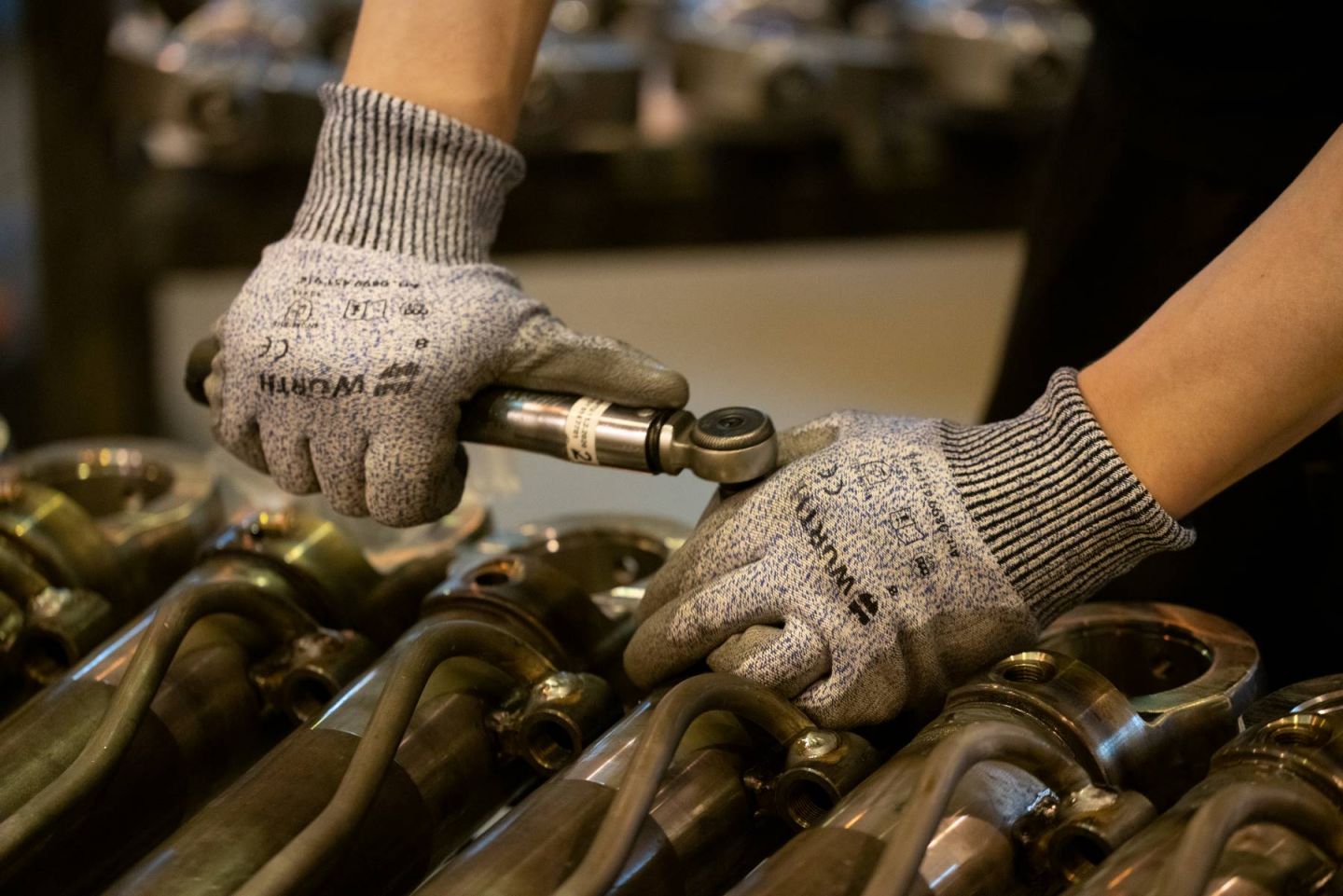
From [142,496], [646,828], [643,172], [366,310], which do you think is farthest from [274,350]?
[643,172]

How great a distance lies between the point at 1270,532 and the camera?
1188 millimetres

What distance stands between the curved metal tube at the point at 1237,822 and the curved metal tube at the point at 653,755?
202mm

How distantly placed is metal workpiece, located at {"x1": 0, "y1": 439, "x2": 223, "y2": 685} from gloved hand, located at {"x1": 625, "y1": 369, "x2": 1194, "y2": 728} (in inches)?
13.9

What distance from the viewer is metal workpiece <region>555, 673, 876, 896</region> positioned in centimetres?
59

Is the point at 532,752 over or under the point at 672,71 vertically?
under

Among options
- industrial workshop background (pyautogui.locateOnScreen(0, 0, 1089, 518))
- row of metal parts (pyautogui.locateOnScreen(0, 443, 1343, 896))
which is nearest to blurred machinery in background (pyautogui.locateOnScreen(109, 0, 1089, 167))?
industrial workshop background (pyautogui.locateOnScreen(0, 0, 1089, 518))

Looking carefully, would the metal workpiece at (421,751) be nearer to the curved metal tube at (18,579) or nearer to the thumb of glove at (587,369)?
the thumb of glove at (587,369)

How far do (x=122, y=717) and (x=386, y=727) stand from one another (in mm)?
136

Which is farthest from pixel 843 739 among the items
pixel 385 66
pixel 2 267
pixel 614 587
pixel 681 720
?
pixel 2 267

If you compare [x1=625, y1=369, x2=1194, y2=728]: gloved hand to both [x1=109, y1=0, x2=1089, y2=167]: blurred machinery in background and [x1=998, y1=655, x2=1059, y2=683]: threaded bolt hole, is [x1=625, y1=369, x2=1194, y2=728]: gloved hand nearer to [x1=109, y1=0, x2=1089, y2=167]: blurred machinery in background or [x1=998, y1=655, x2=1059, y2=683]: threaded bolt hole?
[x1=998, y1=655, x2=1059, y2=683]: threaded bolt hole

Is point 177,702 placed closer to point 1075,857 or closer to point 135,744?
point 135,744

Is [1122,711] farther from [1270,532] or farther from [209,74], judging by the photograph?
[209,74]

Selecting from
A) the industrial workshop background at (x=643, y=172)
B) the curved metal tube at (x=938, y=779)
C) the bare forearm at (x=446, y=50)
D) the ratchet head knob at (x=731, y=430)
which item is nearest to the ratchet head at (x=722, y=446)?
the ratchet head knob at (x=731, y=430)

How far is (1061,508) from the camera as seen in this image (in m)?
0.77
